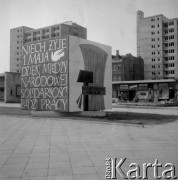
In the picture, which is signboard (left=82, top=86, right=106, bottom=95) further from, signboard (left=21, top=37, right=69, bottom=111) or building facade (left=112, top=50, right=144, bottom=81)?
building facade (left=112, top=50, right=144, bottom=81)

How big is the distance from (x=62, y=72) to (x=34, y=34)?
96495mm

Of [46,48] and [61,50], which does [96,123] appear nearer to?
[61,50]

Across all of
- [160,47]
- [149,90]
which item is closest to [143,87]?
[149,90]

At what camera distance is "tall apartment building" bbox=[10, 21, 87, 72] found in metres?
102

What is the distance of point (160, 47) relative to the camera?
9612cm

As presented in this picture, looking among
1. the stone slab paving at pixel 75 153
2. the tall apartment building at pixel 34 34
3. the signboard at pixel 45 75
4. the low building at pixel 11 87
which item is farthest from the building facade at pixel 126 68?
the stone slab paving at pixel 75 153

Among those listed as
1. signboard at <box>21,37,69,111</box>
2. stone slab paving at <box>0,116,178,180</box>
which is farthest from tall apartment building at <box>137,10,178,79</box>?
stone slab paving at <box>0,116,178,180</box>

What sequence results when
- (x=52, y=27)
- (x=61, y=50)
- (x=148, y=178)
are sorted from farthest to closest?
(x=52, y=27)
(x=61, y=50)
(x=148, y=178)

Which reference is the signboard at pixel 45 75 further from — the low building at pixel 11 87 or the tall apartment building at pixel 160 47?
the tall apartment building at pixel 160 47

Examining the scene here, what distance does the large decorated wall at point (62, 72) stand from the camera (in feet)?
72.5

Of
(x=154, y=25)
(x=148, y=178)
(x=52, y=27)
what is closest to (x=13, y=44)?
(x=52, y=27)

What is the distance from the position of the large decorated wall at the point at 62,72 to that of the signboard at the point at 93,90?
0.99 feet

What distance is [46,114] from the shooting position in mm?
23141

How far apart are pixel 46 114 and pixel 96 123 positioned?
280 inches
